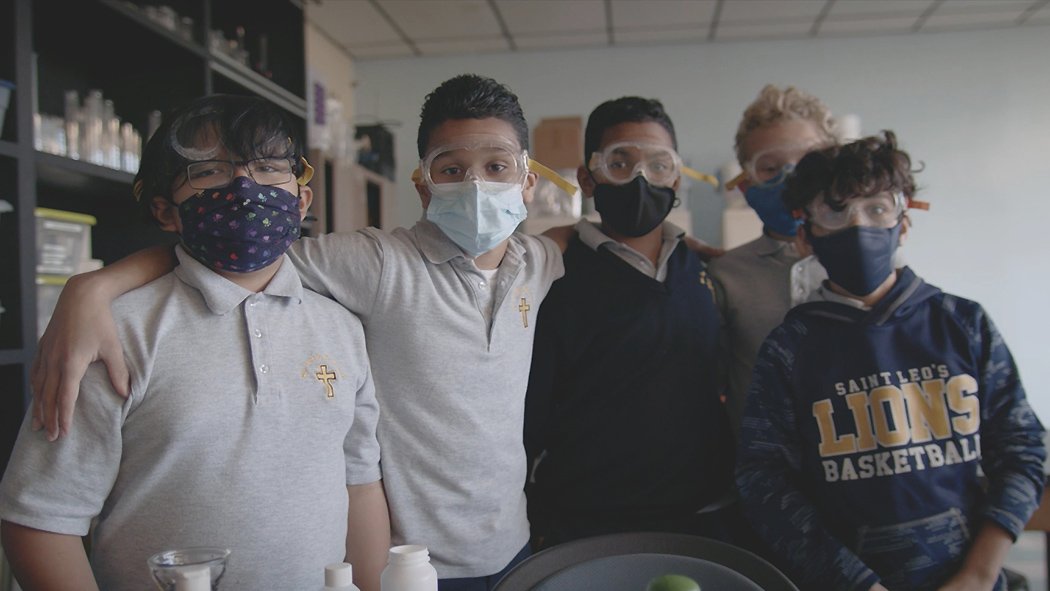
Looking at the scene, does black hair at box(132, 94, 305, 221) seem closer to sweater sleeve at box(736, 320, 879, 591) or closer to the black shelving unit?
sweater sleeve at box(736, 320, 879, 591)

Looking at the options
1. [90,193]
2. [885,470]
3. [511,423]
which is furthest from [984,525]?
[90,193]

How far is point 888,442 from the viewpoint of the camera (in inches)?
53.8

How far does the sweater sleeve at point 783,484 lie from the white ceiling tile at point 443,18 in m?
3.82

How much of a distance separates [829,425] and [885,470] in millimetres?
121

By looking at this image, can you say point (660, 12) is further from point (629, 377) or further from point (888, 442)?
point (888, 442)

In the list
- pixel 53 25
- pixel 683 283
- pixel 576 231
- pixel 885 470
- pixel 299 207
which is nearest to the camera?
pixel 299 207

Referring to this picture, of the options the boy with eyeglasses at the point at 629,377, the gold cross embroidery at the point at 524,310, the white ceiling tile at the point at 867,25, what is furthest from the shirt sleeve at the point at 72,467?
the white ceiling tile at the point at 867,25

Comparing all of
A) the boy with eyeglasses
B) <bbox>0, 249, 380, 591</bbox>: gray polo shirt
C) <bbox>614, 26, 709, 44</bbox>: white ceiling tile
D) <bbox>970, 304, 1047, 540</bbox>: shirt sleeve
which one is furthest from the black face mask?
<bbox>614, 26, 709, 44</bbox>: white ceiling tile

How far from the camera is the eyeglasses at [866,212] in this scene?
150 cm

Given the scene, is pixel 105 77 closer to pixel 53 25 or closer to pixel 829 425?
pixel 53 25

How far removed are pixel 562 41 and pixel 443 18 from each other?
967mm

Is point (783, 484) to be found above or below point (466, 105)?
below

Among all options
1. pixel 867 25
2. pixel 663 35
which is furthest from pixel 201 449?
pixel 867 25

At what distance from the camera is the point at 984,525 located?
1.35 meters
